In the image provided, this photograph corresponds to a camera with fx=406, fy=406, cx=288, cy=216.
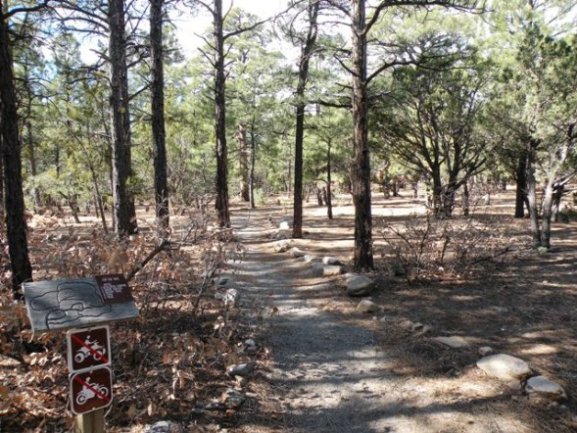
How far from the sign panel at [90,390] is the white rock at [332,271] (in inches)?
250

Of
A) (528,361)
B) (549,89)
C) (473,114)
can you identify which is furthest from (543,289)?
(473,114)

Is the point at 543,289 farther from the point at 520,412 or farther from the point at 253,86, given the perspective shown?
the point at 253,86

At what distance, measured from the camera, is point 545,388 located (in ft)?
12.7

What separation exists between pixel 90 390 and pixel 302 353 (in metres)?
3.13

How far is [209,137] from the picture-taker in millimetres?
24594

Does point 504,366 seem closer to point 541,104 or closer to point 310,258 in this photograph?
point 310,258

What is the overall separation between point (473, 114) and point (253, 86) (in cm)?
990

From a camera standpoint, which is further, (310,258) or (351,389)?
(310,258)

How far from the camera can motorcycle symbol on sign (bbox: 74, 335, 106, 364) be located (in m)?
2.46

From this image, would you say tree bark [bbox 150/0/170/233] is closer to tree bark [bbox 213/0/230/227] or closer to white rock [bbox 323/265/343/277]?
white rock [bbox 323/265/343/277]

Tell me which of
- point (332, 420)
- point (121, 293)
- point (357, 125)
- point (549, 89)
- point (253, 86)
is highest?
point (253, 86)

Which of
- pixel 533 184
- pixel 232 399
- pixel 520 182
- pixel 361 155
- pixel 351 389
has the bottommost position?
pixel 351 389

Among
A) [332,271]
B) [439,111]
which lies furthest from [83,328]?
[439,111]

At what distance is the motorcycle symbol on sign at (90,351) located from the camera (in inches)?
97.0
